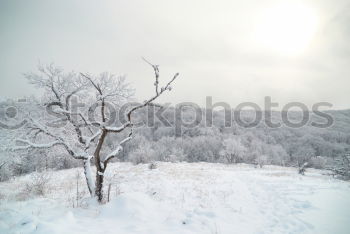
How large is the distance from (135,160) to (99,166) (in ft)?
103

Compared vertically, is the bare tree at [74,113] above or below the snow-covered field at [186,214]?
above

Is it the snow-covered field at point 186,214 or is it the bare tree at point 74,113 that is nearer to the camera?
the snow-covered field at point 186,214

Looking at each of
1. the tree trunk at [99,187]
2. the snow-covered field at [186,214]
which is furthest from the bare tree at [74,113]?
the snow-covered field at [186,214]

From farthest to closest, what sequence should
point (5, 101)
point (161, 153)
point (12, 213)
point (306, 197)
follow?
1. point (161, 153)
2. point (306, 197)
3. point (5, 101)
4. point (12, 213)

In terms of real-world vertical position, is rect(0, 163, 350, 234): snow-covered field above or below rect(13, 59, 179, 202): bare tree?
below

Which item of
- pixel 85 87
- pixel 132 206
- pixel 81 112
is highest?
pixel 85 87

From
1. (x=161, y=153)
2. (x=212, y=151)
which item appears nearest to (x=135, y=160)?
(x=161, y=153)

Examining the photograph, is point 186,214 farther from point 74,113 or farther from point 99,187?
point 74,113

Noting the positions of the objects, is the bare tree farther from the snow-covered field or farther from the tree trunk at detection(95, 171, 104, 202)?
the snow-covered field

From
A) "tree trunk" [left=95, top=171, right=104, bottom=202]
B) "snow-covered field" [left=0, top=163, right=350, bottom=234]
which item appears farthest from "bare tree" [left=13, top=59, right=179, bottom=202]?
"snow-covered field" [left=0, top=163, right=350, bottom=234]

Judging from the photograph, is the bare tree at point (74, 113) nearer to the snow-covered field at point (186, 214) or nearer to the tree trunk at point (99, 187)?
the tree trunk at point (99, 187)

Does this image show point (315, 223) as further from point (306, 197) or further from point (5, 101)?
point (5, 101)

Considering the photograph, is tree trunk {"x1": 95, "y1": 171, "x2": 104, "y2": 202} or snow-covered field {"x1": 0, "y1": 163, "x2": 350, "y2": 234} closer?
snow-covered field {"x1": 0, "y1": 163, "x2": 350, "y2": 234}

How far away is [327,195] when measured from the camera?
1133cm
